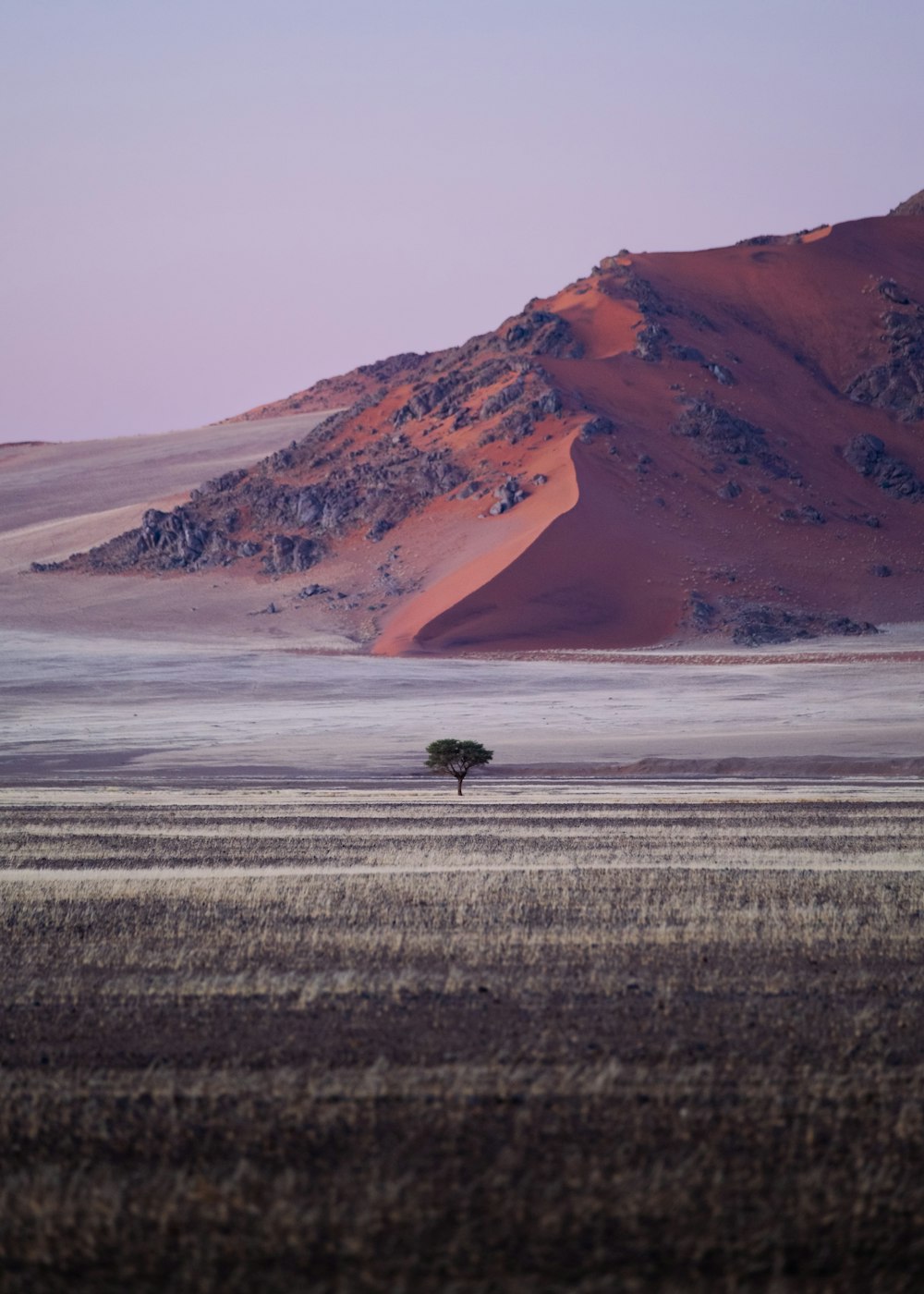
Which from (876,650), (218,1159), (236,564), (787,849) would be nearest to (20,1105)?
(218,1159)

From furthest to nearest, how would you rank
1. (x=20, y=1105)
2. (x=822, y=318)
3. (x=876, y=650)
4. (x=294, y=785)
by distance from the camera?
(x=822, y=318) → (x=876, y=650) → (x=294, y=785) → (x=20, y=1105)

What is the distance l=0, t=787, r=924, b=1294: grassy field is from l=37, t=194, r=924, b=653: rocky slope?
189 feet

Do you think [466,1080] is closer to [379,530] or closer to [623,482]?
[623,482]

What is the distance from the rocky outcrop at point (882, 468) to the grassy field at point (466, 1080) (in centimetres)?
8549

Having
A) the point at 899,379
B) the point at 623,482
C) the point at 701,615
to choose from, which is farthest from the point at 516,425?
the point at 899,379

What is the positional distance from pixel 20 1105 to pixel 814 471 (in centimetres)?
9134

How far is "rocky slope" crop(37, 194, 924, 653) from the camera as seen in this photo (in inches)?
2916

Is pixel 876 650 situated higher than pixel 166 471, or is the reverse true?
pixel 166 471

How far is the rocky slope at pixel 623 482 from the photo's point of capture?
74062mm

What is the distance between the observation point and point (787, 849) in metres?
15.4

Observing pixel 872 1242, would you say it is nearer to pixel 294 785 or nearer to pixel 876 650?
pixel 294 785

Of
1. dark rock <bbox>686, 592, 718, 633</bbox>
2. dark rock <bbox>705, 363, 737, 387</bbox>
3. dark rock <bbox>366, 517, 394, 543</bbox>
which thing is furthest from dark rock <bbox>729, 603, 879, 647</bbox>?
dark rock <bbox>705, 363, 737, 387</bbox>

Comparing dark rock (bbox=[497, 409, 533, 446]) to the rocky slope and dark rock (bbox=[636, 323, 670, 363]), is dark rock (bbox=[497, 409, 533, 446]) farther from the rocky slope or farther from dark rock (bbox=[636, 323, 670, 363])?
dark rock (bbox=[636, 323, 670, 363])

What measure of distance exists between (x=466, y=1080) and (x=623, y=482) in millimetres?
78498
